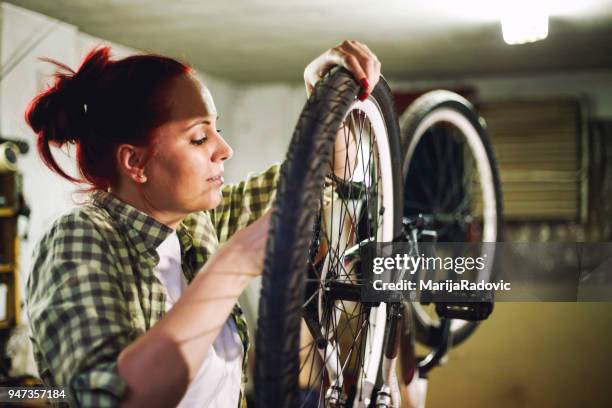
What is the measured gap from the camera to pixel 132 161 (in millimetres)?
905

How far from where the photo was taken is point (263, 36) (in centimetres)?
360

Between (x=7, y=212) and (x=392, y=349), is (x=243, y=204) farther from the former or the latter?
(x=7, y=212)

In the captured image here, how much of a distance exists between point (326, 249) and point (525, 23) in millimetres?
2254

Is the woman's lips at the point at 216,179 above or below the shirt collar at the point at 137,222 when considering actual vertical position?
above

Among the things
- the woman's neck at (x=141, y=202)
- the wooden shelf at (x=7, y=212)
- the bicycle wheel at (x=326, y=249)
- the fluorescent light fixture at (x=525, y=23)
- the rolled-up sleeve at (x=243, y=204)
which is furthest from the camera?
the wooden shelf at (x=7, y=212)

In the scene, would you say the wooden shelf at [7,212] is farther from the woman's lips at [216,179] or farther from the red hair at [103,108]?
the woman's lips at [216,179]

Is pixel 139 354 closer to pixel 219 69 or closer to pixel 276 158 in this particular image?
pixel 219 69

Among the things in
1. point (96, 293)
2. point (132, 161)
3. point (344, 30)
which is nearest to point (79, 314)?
point (96, 293)

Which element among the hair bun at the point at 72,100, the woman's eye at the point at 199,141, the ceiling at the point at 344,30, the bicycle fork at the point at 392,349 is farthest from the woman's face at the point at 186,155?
the ceiling at the point at 344,30

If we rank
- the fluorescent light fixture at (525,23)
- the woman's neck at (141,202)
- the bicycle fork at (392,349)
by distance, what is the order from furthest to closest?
the fluorescent light fixture at (525,23), the bicycle fork at (392,349), the woman's neck at (141,202)

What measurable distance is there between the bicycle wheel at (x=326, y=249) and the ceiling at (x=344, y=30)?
6.39ft

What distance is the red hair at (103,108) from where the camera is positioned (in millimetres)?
881

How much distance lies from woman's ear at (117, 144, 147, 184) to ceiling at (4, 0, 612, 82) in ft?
7.14

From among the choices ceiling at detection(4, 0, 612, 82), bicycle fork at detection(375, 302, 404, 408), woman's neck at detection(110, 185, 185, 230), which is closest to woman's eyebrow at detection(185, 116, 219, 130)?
woman's neck at detection(110, 185, 185, 230)
